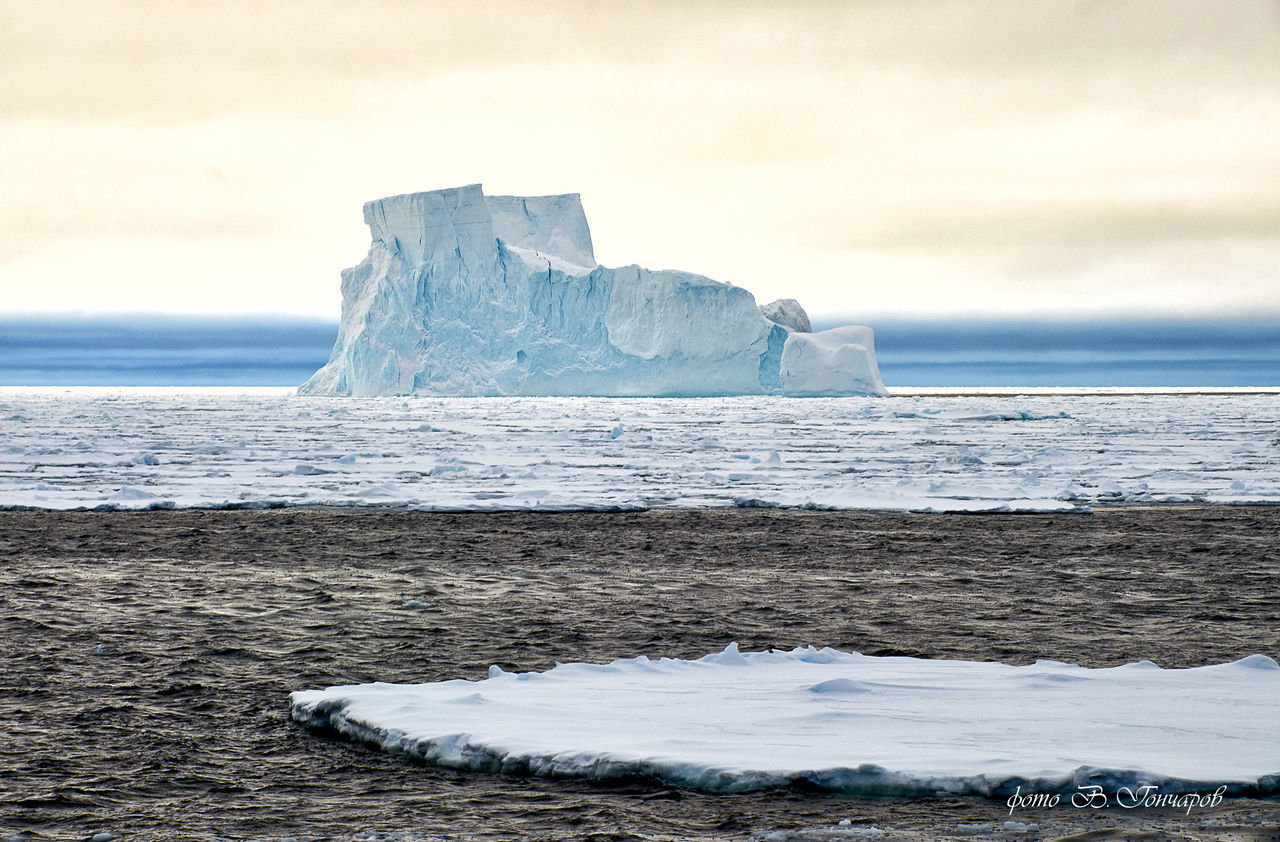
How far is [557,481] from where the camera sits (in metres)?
13.1

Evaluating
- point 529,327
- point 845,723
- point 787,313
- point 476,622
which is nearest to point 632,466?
point 476,622

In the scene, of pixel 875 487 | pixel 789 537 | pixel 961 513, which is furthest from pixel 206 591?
pixel 875 487

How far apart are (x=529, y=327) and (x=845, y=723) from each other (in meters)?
44.4

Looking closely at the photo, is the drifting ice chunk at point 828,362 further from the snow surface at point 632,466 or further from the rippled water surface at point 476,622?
the rippled water surface at point 476,622

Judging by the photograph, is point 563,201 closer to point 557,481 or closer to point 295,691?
point 557,481

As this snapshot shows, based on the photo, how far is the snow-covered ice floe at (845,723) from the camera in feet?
9.18

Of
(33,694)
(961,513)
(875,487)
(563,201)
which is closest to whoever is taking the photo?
(33,694)

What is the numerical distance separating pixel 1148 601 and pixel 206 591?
4662mm

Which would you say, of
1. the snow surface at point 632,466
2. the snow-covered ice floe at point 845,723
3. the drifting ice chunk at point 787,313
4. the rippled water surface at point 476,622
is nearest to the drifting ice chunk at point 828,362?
the drifting ice chunk at point 787,313

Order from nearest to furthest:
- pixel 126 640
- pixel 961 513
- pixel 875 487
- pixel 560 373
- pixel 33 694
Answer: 1. pixel 33 694
2. pixel 126 640
3. pixel 961 513
4. pixel 875 487
5. pixel 560 373

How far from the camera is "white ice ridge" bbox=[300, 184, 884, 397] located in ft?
149

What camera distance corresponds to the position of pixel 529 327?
4712 centimetres

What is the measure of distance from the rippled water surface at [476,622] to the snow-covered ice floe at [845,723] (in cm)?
8

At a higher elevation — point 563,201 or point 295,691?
point 563,201
